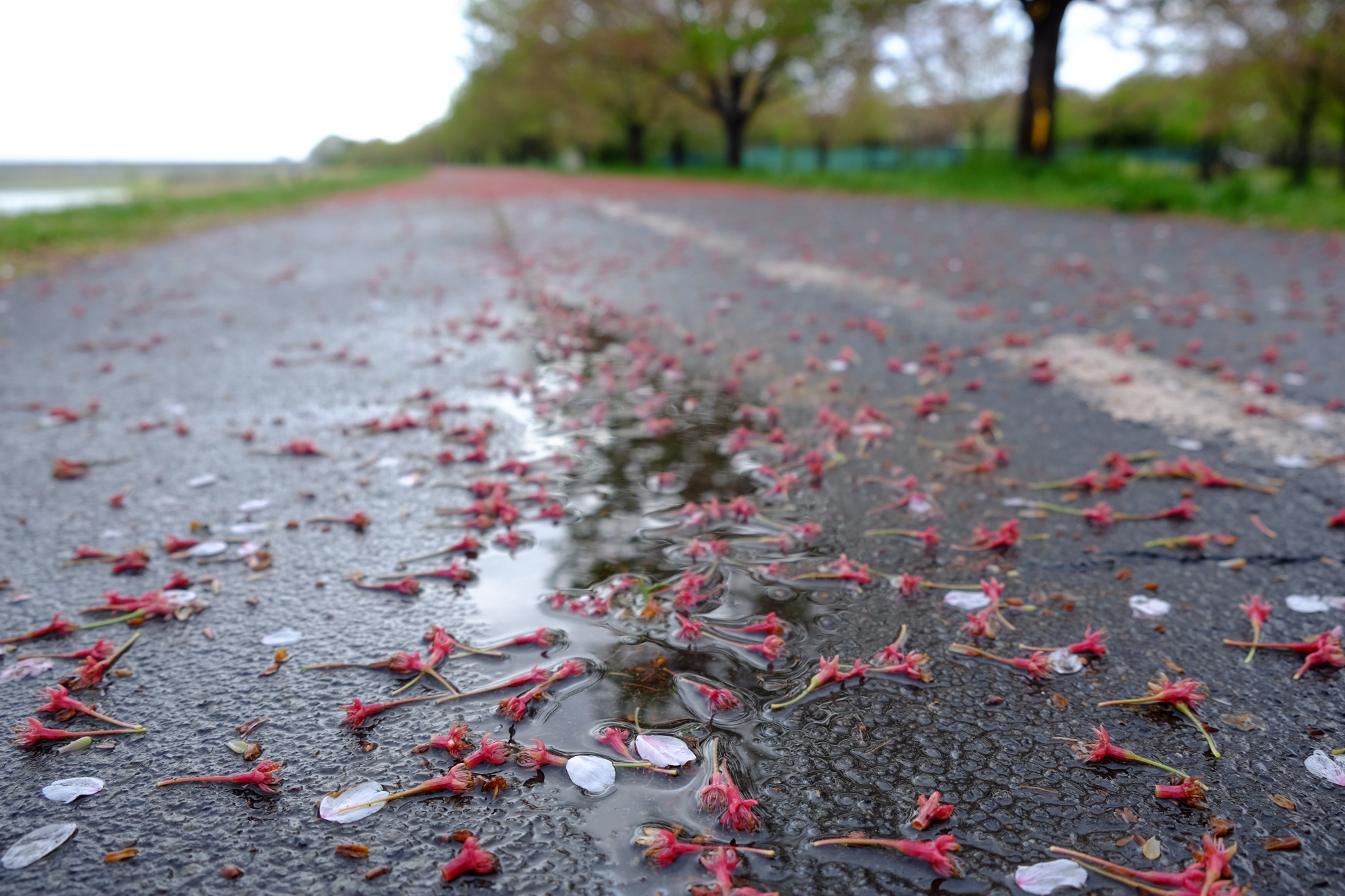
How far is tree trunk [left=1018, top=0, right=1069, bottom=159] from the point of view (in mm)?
14359

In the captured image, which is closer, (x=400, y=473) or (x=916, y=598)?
(x=916, y=598)

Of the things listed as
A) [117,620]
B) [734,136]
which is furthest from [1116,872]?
[734,136]

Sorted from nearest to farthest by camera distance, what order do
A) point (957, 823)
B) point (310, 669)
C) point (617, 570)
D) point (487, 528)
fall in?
1. point (957, 823)
2. point (310, 669)
3. point (617, 570)
4. point (487, 528)

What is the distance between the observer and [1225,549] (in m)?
2.16

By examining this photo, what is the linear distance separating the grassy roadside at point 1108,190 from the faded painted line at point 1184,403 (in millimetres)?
7612

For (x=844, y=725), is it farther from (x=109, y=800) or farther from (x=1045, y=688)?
(x=109, y=800)

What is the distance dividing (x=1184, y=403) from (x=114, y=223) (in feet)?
45.3

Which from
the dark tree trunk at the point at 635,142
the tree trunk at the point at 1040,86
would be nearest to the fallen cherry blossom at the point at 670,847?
the tree trunk at the point at 1040,86

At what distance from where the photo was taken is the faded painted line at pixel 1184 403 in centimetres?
290

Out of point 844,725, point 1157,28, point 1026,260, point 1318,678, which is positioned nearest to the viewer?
point 844,725

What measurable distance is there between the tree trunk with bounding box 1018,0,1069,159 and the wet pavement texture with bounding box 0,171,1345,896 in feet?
36.7

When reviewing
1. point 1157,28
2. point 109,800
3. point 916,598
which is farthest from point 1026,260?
point 1157,28

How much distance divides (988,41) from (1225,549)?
155ft

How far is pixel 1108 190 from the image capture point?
36.8ft
